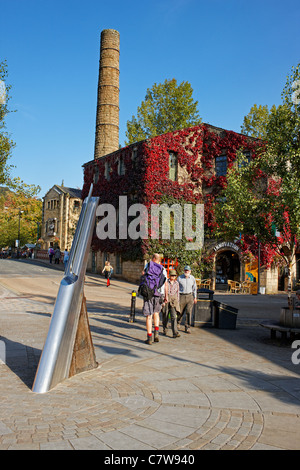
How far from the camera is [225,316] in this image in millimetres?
10812

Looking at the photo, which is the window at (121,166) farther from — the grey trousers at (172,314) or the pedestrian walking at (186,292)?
the grey trousers at (172,314)

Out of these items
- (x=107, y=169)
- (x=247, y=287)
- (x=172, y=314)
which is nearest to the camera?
(x=172, y=314)

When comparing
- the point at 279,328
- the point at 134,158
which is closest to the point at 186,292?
the point at 279,328

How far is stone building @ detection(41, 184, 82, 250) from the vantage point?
4622cm

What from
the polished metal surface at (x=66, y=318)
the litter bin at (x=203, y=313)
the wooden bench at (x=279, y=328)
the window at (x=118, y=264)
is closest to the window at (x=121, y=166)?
the window at (x=118, y=264)

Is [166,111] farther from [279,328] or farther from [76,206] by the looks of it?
[279,328]

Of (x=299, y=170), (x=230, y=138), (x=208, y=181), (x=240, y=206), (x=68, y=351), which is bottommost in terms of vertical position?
(x=68, y=351)

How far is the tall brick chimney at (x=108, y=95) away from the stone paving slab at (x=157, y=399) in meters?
31.0

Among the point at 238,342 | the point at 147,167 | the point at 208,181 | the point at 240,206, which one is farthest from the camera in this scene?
the point at 208,181

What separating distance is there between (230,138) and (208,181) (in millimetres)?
3456

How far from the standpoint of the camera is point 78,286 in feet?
18.3

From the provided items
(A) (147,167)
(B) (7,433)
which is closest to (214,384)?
(B) (7,433)

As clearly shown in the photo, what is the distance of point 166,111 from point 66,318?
32.6 metres

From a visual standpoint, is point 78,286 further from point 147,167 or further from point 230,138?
point 230,138
